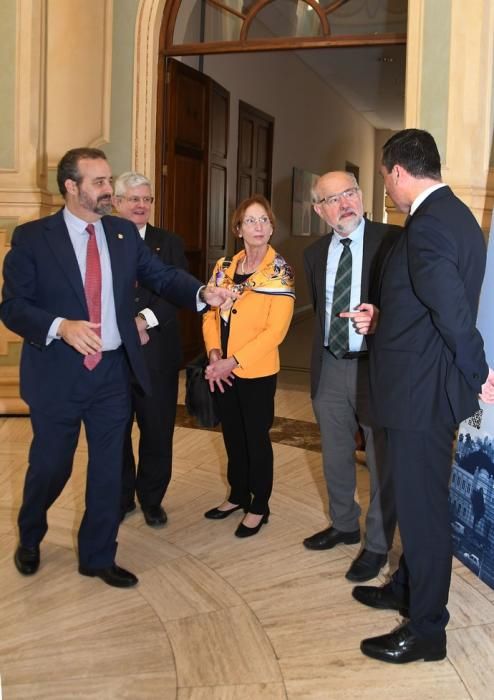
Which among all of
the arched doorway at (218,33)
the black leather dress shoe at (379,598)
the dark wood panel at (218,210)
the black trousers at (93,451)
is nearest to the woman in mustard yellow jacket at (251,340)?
the black trousers at (93,451)

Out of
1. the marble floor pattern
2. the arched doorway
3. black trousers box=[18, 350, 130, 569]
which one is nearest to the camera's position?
the marble floor pattern

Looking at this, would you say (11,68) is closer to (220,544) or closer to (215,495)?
(215,495)

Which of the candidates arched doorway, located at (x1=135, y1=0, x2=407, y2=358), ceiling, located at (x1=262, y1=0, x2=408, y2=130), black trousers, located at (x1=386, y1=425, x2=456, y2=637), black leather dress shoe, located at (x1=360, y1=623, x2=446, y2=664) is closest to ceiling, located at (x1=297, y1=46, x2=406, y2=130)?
ceiling, located at (x1=262, y1=0, x2=408, y2=130)

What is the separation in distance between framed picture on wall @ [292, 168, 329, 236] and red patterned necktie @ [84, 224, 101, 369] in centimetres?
949

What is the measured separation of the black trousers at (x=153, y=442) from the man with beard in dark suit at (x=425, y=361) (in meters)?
1.43

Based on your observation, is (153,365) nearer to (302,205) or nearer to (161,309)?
(161,309)

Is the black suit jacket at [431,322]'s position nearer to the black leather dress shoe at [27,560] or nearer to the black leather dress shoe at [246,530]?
the black leather dress shoe at [246,530]

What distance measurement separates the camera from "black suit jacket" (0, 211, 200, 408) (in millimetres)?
2914

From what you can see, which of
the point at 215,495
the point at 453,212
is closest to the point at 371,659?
the point at 453,212

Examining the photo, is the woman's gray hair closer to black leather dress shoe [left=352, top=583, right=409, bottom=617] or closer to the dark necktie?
the dark necktie

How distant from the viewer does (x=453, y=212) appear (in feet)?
7.57

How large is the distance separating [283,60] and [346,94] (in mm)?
3991

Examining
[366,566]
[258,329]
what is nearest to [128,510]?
[258,329]

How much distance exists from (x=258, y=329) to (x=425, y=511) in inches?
50.0
